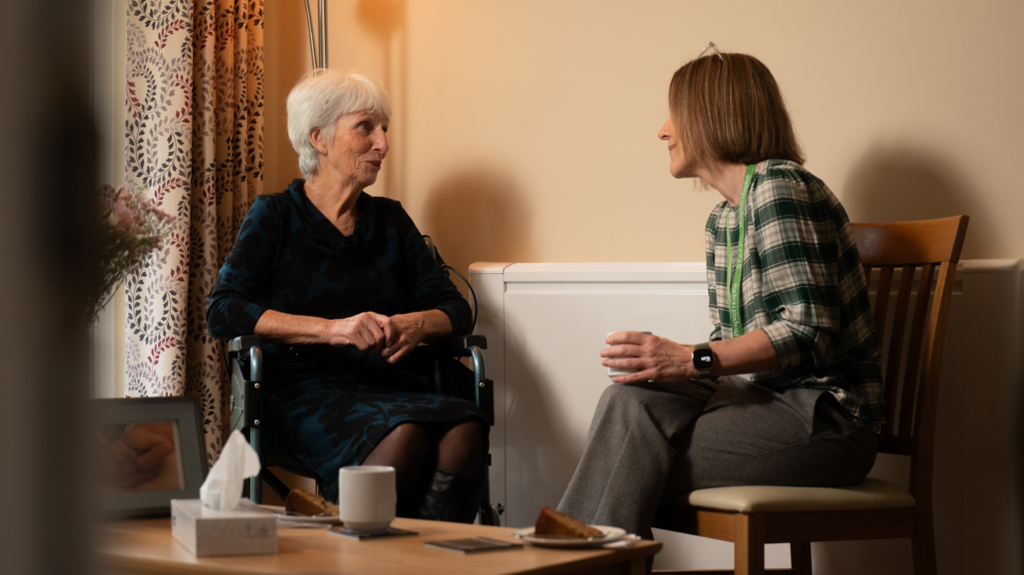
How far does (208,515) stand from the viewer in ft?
3.34

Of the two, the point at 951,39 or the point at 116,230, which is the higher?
the point at 951,39

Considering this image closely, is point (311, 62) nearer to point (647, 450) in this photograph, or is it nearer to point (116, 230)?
point (647, 450)

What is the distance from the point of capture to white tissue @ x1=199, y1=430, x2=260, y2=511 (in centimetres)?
104

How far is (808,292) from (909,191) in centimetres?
77

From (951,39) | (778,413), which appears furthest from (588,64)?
(778,413)

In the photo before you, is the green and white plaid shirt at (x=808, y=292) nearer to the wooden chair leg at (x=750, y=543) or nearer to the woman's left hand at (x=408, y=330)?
the wooden chair leg at (x=750, y=543)

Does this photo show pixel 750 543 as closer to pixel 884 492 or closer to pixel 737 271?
pixel 884 492

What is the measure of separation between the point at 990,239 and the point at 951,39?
48 centimetres

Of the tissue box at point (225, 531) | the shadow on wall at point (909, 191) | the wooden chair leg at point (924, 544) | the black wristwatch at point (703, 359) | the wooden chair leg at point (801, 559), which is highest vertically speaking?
the shadow on wall at point (909, 191)

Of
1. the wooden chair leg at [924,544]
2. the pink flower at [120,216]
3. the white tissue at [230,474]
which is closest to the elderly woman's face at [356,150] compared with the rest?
the white tissue at [230,474]

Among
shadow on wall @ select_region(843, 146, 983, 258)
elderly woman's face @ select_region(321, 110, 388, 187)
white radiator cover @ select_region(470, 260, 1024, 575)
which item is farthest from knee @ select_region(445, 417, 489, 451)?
shadow on wall @ select_region(843, 146, 983, 258)

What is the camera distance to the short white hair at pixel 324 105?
92.7 inches

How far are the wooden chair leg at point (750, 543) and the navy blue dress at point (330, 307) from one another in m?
0.69

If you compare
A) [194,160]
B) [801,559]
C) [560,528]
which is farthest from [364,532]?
[194,160]
